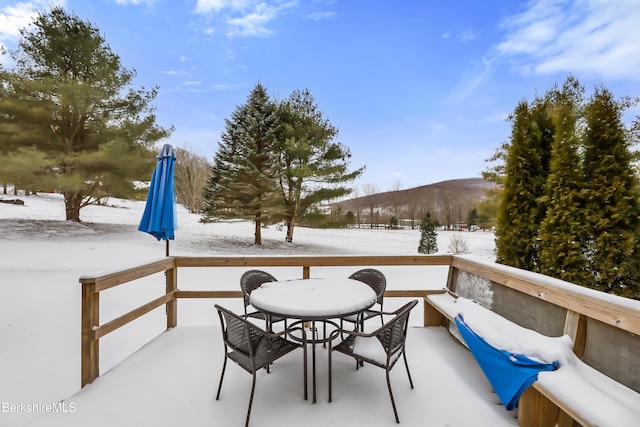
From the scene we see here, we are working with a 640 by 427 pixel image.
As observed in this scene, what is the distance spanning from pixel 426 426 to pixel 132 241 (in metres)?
11.1

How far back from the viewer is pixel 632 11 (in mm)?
4668

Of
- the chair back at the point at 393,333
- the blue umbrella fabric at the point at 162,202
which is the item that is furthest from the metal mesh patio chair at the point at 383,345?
the blue umbrella fabric at the point at 162,202

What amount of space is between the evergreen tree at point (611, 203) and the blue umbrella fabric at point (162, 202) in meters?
5.17

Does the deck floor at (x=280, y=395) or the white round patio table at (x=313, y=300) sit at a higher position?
the white round patio table at (x=313, y=300)

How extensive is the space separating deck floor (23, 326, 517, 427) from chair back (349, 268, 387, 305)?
2.00ft

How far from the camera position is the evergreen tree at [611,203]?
12.2ft

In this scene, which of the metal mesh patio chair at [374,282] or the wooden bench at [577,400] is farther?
the metal mesh patio chair at [374,282]

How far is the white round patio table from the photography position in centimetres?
200

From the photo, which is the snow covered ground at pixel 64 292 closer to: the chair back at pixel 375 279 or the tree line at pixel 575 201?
the chair back at pixel 375 279

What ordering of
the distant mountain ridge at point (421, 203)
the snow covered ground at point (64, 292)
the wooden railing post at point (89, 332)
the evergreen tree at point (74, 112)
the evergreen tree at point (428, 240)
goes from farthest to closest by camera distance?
the distant mountain ridge at point (421, 203) → the evergreen tree at point (428, 240) → the evergreen tree at point (74, 112) → the snow covered ground at point (64, 292) → the wooden railing post at point (89, 332)

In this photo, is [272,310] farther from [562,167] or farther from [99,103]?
[99,103]

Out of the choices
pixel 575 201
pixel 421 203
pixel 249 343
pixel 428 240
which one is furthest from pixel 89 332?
pixel 421 203

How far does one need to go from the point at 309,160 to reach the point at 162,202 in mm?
8957

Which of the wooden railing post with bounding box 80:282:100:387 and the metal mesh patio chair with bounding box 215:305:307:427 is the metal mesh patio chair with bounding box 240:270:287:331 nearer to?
the metal mesh patio chair with bounding box 215:305:307:427
